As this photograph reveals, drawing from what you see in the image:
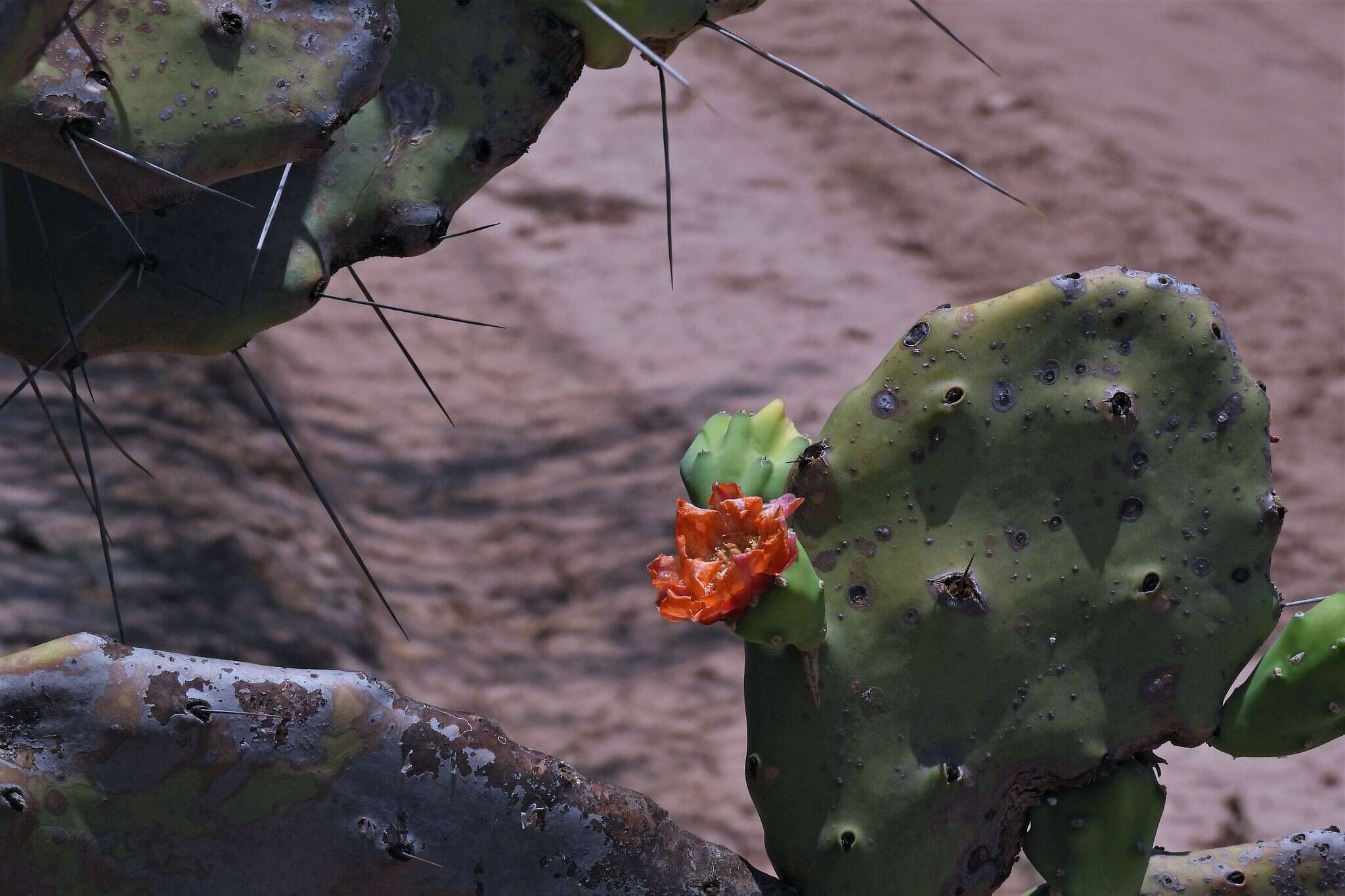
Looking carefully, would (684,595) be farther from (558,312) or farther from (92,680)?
(558,312)

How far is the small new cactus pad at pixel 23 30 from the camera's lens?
670 mm

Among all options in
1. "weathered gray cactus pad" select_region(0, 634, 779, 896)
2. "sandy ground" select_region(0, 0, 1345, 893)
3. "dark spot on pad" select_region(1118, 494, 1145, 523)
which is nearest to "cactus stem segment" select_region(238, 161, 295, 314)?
"weathered gray cactus pad" select_region(0, 634, 779, 896)

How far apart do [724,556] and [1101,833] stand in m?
→ 0.44

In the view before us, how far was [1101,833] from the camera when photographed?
124cm

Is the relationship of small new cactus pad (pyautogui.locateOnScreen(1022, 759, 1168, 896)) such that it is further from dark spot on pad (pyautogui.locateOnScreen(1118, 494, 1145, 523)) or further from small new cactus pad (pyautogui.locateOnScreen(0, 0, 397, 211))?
small new cactus pad (pyautogui.locateOnScreen(0, 0, 397, 211))

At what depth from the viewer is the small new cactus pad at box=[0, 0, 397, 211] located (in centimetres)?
98

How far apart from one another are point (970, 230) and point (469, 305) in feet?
5.09

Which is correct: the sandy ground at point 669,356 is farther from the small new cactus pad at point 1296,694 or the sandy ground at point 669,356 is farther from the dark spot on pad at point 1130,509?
the dark spot on pad at point 1130,509

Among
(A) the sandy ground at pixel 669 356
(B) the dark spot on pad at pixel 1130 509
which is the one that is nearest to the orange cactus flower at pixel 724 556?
(B) the dark spot on pad at pixel 1130 509

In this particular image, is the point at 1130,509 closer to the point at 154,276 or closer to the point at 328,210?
the point at 328,210

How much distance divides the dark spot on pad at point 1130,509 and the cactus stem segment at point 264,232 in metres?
0.79

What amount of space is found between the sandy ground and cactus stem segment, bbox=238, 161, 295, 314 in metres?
1.60

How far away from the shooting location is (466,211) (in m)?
4.37

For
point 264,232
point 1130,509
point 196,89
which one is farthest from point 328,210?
point 1130,509
